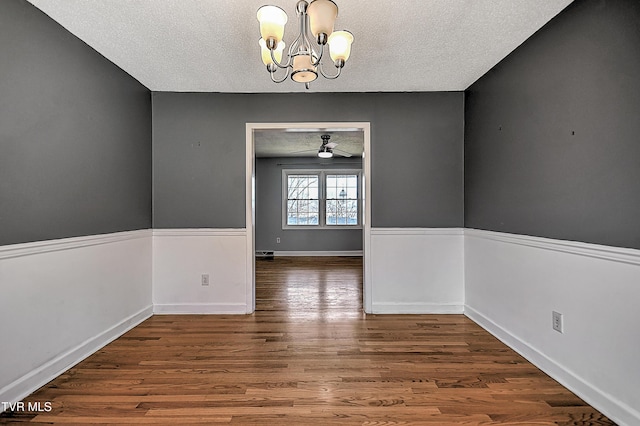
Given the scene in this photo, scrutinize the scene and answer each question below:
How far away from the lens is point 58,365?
224 centimetres

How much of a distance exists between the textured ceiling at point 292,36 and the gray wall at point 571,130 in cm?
23

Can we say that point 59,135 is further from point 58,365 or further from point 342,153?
point 342,153

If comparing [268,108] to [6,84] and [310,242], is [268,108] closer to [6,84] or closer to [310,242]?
[6,84]

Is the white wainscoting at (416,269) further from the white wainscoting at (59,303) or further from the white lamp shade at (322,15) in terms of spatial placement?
the white wainscoting at (59,303)

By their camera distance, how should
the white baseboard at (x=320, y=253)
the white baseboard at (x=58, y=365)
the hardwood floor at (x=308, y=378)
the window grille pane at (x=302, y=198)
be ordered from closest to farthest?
the hardwood floor at (x=308, y=378), the white baseboard at (x=58, y=365), the white baseboard at (x=320, y=253), the window grille pane at (x=302, y=198)

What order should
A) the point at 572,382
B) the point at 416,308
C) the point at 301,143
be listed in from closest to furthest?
the point at 572,382 < the point at 416,308 < the point at 301,143

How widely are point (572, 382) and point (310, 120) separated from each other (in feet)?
9.79

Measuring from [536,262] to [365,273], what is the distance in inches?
63.7

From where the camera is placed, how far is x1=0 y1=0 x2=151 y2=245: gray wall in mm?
1950

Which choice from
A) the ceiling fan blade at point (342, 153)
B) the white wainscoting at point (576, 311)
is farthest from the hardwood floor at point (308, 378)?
the ceiling fan blade at point (342, 153)

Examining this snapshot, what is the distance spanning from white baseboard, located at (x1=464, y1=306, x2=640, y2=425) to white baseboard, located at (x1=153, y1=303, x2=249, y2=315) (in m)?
2.41

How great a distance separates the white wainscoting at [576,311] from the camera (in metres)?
1.71

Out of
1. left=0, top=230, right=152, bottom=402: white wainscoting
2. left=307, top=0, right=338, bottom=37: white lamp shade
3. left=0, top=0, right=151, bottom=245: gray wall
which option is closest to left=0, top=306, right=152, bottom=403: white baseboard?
left=0, top=230, right=152, bottom=402: white wainscoting

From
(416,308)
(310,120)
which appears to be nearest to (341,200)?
(310,120)
